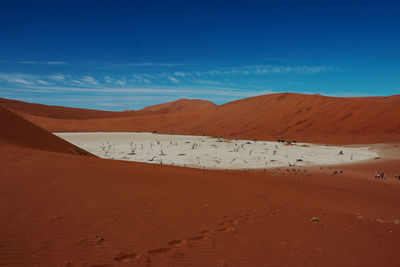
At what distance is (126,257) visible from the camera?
10.0ft

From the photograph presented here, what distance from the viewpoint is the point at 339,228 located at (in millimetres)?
4883

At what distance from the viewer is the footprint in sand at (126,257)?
9.83 ft

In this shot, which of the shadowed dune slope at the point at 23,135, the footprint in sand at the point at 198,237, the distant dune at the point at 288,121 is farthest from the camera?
the distant dune at the point at 288,121

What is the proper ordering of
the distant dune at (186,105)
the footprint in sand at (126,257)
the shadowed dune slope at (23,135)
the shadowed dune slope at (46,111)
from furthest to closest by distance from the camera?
the distant dune at (186,105), the shadowed dune slope at (46,111), the shadowed dune slope at (23,135), the footprint in sand at (126,257)

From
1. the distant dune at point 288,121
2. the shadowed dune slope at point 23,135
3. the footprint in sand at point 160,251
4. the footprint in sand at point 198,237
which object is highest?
the distant dune at point 288,121

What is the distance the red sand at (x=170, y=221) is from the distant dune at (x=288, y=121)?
21.3 meters

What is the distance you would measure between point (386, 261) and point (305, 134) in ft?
88.2

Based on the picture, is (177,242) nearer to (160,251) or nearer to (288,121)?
(160,251)

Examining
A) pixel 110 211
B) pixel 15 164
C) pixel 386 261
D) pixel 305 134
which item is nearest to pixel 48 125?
pixel 305 134

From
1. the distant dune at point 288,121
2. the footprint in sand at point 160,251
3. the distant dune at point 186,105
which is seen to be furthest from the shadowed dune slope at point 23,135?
the distant dune at point 186,105

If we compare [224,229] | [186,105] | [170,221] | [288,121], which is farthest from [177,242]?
[186,105]

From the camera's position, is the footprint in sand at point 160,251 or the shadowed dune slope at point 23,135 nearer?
the footprint in sand at point 160,251

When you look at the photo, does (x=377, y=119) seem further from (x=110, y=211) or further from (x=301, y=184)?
(x=110, y=211)

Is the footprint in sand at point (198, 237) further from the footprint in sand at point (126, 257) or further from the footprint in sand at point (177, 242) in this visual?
the footprint in sand at point (126, 257)
